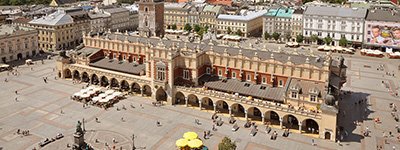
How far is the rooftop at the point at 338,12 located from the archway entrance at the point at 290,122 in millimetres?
85960

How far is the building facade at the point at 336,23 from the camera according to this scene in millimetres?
152375

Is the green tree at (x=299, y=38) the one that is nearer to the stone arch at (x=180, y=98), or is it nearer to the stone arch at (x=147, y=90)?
the stone arch at (x=180, y=98)

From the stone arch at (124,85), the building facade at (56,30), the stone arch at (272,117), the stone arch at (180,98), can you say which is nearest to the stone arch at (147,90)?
the stone arch at (124,85)

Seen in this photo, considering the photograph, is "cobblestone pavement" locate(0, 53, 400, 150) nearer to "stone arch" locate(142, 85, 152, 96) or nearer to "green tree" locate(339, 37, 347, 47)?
"stone arch" locate(142, 85, 152, 96)

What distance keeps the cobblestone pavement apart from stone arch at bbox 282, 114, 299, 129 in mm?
3583

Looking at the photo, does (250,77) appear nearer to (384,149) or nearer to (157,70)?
(157,70)

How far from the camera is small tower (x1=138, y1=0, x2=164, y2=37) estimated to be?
5305 inches

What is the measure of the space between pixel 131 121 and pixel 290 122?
1333 inches

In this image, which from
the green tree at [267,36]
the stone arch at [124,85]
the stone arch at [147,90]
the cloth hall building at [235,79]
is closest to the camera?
the cloth hall building at [235,79]

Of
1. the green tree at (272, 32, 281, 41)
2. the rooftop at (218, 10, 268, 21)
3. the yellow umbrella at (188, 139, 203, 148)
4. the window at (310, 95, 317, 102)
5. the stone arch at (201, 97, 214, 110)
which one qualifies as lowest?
Result: the yellow umbrella at (188, 139, 203, 148)

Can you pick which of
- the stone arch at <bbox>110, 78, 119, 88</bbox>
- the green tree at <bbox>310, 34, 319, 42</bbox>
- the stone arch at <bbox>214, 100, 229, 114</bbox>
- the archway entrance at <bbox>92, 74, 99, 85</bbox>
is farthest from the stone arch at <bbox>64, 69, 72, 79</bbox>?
the green tree at <bbox>310, 34, 319, 42</bbox>

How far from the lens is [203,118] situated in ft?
278

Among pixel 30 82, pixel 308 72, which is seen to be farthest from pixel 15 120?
pixel 308 72

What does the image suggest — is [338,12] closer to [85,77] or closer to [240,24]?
[240,24]
